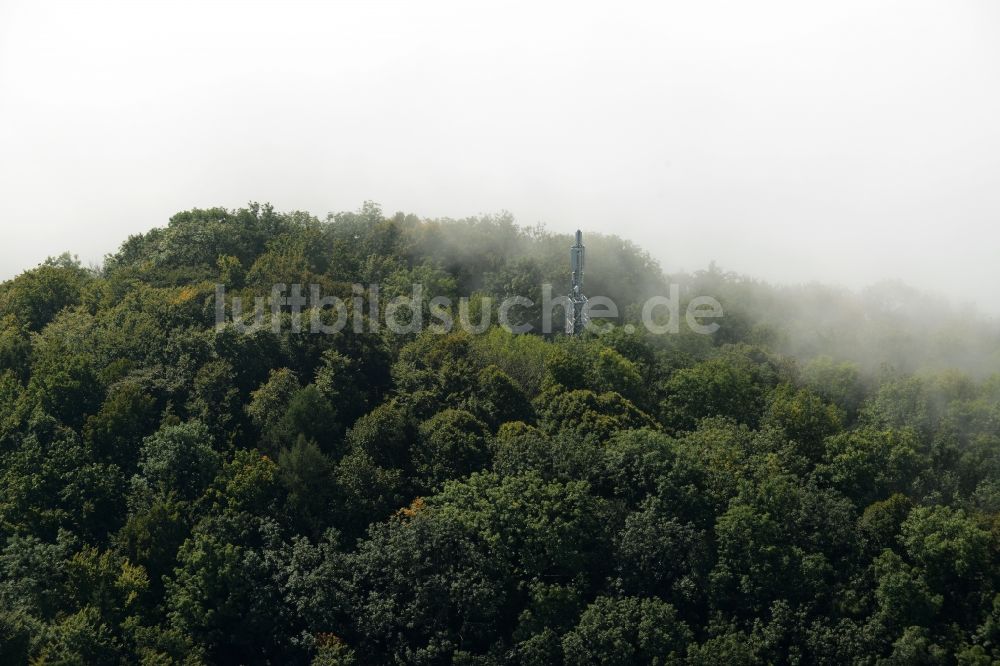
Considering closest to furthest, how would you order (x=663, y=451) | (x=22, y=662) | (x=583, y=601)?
1. (x=22, y=662)
2. (x=583, y=601)
3. (x=663, y=451)

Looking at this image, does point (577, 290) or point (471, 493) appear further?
point (577, 290)

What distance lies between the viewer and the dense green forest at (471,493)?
67.3m

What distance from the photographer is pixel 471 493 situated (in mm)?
71750

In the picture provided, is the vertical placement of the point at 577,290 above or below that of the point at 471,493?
above

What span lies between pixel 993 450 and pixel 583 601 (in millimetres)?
23313

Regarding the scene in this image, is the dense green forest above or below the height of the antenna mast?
below

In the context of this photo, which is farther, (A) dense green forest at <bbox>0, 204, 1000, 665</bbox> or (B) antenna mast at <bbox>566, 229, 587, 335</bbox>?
(B) antenna mast at <bbox>566, 229, 587, 335</bbox>

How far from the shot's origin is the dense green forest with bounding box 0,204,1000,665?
221 ft

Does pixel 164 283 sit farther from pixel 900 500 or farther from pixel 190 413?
pixel 900 500

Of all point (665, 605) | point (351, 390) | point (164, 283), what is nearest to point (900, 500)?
point (665, 605)

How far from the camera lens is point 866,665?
216 ft

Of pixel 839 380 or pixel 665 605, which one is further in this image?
pixel 839 380

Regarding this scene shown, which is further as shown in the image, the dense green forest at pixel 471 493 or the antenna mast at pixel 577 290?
the antenna mast at pixel 577 290

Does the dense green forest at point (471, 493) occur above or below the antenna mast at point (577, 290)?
below
